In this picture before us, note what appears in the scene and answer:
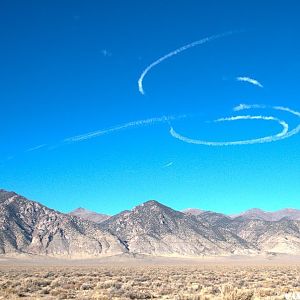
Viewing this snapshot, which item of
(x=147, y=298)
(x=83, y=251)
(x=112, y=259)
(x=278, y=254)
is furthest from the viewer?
(x=278, y=254)

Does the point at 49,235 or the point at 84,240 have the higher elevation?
the point at 49,235

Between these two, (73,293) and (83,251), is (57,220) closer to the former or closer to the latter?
(83,251)

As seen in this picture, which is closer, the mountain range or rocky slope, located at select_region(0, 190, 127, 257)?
rocky slope, located at select_region(0, 190, 127, 257)

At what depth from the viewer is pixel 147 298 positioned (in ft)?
93.9

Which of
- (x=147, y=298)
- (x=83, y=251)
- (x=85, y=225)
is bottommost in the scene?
(x=147, y=298)

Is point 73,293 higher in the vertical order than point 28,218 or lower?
lower

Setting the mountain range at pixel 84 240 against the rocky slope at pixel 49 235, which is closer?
the rocky slope at pixel 49 235

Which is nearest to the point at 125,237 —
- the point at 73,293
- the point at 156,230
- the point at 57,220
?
the point at 156,230

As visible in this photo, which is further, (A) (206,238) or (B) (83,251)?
(A) (206,238)

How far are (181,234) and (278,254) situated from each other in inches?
1537

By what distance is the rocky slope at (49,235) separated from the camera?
169625mm

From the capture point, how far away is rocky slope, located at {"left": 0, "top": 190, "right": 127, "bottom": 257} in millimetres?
169625

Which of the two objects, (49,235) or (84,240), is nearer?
(84,240)

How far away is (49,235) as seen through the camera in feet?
592
